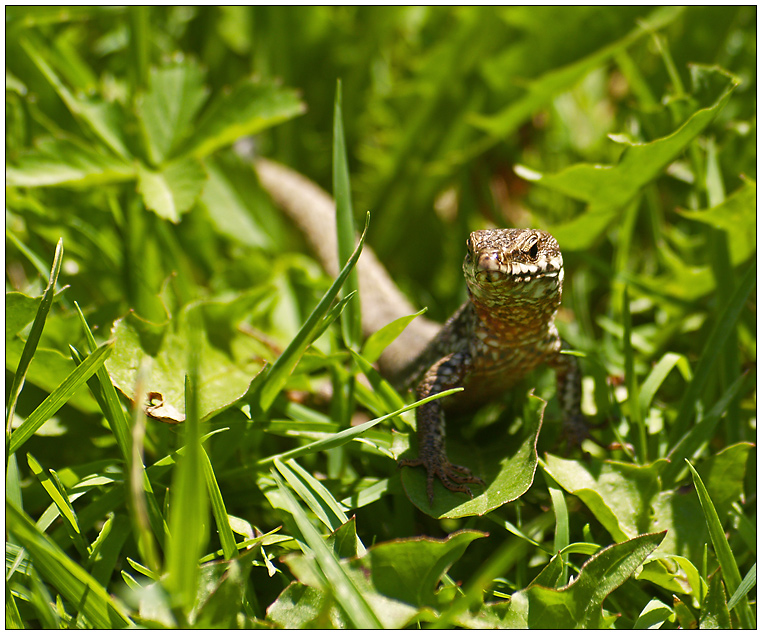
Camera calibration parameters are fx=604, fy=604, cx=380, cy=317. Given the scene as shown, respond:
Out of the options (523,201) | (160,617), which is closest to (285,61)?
(523,201)

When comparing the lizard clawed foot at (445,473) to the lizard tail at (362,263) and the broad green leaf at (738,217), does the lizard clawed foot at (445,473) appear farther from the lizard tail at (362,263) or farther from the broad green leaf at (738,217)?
the broad green leaf at (738,217)

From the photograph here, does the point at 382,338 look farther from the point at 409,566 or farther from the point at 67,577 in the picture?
the point at 67,577

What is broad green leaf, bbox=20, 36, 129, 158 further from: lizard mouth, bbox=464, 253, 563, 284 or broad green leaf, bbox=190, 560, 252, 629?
broad green leaf, bbox=190, 560, 252, 629

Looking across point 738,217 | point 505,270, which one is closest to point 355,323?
point 505,270

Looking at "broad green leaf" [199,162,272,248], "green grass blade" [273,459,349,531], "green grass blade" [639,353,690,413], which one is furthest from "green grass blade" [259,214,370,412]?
"broad green leaf" [199,162,272,248]

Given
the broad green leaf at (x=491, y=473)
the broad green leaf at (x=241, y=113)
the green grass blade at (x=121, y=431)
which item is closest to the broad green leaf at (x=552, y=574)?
the broad green leaf at (x=491, y=473)
